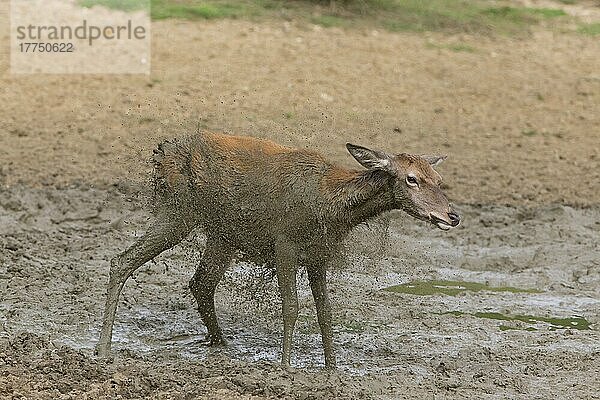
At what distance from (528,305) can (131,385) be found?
3344 mm

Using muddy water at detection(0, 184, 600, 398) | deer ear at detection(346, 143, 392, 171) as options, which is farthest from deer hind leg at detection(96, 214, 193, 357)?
deer ear at detection(346, 143, 392, 171)

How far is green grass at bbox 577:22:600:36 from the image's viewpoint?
52.5ft

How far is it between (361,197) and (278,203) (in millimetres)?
495

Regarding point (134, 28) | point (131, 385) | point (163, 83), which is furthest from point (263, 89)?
point (131, 385)

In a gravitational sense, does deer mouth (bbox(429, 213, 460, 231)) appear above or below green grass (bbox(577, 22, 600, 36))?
above

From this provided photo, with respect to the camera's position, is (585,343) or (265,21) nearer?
(585,343)

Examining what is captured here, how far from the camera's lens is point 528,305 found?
8531 millimetres

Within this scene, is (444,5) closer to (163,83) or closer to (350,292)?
(163,83)

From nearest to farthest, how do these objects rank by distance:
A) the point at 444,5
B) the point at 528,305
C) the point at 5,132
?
the point at 528,305 < the point at 5,132 < the point at 444,5

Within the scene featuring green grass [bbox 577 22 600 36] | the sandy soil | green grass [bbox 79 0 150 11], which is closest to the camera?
the sandy soil

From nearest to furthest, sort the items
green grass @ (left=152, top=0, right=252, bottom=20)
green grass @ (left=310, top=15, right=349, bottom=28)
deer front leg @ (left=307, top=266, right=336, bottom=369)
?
deer front leg @ (left=307, top=266, right=336, bottom=369)
green grass @ (left=152, top=0, right=252, bottom=20)
green grass @ (left=310, top=15, right=349, bottom=28)

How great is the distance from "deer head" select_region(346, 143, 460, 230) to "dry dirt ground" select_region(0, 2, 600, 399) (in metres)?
0.50

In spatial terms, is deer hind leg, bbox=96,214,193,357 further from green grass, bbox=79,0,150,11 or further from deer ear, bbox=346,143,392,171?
green grass, bbox=79,0,150,11

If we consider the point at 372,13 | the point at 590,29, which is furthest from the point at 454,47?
the point at 590,29
